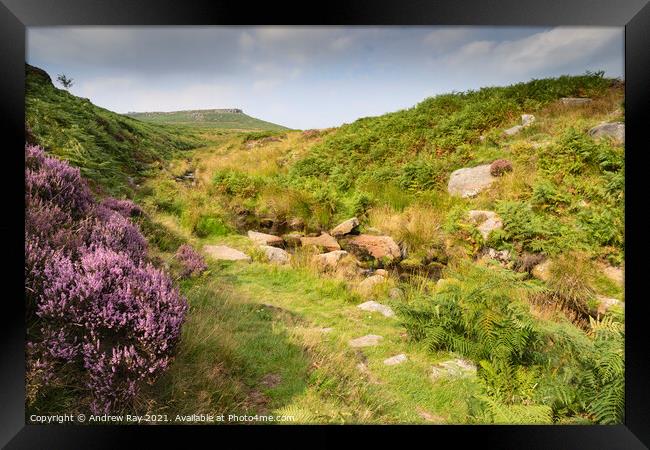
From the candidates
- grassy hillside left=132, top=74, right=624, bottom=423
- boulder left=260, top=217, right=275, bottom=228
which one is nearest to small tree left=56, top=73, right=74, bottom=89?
grassy hillside left=132, top=74, right=624, bottom=423

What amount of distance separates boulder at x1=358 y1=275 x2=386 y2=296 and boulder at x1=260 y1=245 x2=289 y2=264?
3.50 ft

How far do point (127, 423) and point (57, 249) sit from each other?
5.55ft

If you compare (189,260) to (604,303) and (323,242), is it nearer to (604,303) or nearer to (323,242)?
(323,242)

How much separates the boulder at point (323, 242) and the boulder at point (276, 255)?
33 cm

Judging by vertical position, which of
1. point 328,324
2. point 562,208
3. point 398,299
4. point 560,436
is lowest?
point 560,436

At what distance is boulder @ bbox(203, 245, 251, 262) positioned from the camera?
4.17 m

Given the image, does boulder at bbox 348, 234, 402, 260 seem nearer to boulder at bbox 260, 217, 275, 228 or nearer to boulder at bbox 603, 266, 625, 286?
boulder at bbox 260, 217, 275, 228

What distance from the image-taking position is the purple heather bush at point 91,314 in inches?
97.6

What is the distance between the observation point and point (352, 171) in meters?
5.29

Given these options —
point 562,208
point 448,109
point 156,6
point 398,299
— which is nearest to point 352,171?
point 448,109

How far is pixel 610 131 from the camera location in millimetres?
3750

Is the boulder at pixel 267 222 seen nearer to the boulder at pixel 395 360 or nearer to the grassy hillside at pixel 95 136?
the grassy hillside at pixel 95 136

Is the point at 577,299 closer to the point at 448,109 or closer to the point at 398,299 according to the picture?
the point at 398,299

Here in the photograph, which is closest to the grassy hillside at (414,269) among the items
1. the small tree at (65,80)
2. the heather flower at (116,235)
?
the heather flower at (116,235)
